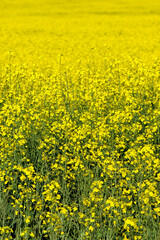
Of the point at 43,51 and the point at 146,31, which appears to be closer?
the point at 43,51

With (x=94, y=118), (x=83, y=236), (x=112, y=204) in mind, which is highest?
(x=94, y=118)

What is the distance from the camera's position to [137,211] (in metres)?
3.38

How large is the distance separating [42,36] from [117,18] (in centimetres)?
649

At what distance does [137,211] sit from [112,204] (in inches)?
23.6

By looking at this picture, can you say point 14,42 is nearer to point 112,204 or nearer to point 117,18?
point 117,18

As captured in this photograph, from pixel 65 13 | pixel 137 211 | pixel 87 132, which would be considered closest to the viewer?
pixel 137 211

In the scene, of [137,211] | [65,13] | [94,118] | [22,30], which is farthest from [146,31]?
[137,211]

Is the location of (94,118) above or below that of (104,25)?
below

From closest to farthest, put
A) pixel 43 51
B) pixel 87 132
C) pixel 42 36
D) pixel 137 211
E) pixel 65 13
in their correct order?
pixel 137 211 → pixel 87 132 → pixel 43 51 → pixel 42 36 → pixel 65 13

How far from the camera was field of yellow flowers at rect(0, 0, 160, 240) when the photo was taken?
3.23 metres

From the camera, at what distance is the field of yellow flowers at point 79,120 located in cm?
323

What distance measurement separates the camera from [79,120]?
523cm

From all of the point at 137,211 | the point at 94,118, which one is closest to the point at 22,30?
the point at 94,118

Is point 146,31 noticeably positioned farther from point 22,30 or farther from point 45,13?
point 45,13
